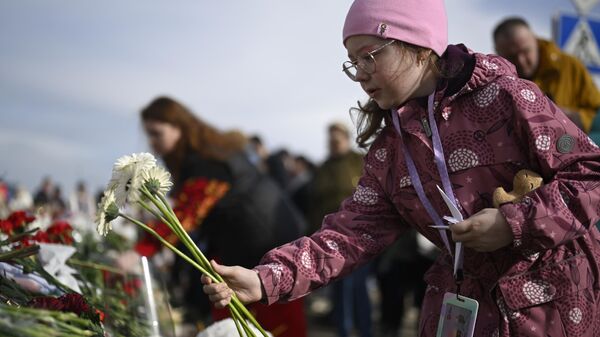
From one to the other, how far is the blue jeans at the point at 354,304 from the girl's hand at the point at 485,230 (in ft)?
Result: 14.8

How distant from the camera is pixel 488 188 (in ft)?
6.10

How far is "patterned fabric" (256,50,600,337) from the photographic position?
1.74 metres

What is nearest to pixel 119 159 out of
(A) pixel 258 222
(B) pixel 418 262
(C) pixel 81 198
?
(A) pixel 258 222

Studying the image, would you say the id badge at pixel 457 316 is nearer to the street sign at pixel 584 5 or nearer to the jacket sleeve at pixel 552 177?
the jacket sleeve at pixel 552 177

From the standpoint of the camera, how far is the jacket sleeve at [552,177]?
1.70 meters

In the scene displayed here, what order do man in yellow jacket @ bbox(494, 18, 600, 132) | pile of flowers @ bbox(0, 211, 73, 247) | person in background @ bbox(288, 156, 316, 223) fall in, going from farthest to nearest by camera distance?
person in background @ bbox(288, 156, 316, 223) → man in yellow jacket @ bbox(494, 18, 600, 132) → pile of flowers @ bbox(0, 211, 73, 247)

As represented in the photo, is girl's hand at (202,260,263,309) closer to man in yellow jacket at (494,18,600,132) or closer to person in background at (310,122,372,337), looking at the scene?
man in yellow jacket at (494,18,600,132)

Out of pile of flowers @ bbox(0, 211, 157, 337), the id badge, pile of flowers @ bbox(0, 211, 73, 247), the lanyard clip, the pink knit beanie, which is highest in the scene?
the pink knit beanie

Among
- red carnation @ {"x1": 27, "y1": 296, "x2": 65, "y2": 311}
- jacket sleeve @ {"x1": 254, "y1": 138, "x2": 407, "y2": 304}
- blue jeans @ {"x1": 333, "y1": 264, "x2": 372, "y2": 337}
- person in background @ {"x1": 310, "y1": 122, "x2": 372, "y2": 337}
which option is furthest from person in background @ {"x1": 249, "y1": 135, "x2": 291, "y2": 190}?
red carnation @ {"x1": 27, "y1": 296, "x2": 65, "y2": 311}

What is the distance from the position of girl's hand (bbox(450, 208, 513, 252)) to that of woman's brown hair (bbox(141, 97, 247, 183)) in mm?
2846

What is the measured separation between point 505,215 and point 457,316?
0.27 metres

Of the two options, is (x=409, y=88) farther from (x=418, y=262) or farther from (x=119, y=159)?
(x=418, y=262)

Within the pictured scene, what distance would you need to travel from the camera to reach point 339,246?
6.64ft

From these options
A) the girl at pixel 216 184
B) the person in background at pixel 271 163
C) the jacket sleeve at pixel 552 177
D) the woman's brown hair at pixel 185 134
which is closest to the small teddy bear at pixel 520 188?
the jacket sleeve at pixel 552 177
